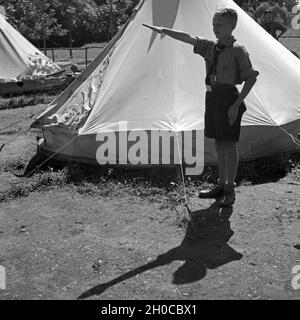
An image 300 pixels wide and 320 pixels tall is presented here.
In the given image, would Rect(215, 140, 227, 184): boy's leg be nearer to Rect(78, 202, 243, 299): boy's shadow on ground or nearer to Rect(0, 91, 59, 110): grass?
Rect(78, 202, 243, 299): boy's shadow on ground

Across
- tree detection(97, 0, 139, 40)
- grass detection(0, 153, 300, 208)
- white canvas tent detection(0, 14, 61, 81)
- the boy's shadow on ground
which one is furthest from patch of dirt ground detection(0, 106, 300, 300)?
tree detection(97, 0, 139, 40)

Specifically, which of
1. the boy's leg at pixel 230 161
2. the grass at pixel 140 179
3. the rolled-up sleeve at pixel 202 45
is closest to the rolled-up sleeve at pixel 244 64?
the rolled-up sleeve at pixel 202 45

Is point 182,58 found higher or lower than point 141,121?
higher

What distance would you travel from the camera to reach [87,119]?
20.1 feet

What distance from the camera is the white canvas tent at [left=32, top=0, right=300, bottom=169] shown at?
5.86m

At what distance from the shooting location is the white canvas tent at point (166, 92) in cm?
586

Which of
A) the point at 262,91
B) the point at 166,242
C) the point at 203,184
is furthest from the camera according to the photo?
the point at 262,91

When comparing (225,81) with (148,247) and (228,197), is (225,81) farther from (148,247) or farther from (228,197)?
(148,247)

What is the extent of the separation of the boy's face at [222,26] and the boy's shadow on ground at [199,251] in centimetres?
159
